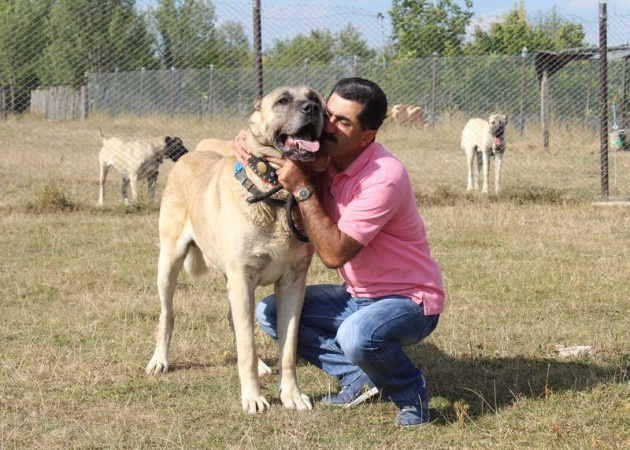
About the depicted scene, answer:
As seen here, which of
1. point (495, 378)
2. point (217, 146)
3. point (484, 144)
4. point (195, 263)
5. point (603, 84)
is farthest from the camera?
point (484, 144)

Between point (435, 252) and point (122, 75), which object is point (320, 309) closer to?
point (435, 252)

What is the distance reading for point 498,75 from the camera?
15.3m

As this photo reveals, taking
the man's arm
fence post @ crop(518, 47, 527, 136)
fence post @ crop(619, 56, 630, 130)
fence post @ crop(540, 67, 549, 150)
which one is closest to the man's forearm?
the man's arm

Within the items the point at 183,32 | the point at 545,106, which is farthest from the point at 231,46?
the point at 545,106

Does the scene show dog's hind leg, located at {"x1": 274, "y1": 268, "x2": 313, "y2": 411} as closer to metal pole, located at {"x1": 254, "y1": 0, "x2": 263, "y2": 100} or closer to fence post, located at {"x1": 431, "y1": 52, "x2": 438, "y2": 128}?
metal pole, located at {"x1": 254, "y1": 0, "x2": 263, "y2": 100}

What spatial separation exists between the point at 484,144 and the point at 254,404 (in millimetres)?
9301

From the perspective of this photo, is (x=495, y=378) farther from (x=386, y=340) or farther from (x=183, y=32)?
(x=183, y=32)

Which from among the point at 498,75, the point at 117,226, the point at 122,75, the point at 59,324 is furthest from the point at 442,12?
the point at 59,324

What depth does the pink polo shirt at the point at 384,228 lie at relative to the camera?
140 inches

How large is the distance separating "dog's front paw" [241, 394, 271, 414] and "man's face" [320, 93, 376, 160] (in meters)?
1.18

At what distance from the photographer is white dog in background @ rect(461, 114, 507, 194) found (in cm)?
1213

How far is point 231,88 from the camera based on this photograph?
16.0 meters

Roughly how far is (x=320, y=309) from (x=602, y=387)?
1.41 metres

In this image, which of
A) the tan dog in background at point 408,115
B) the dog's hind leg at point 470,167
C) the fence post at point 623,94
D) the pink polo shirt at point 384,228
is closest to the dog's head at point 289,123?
the pink polo shirt at point 384,228
